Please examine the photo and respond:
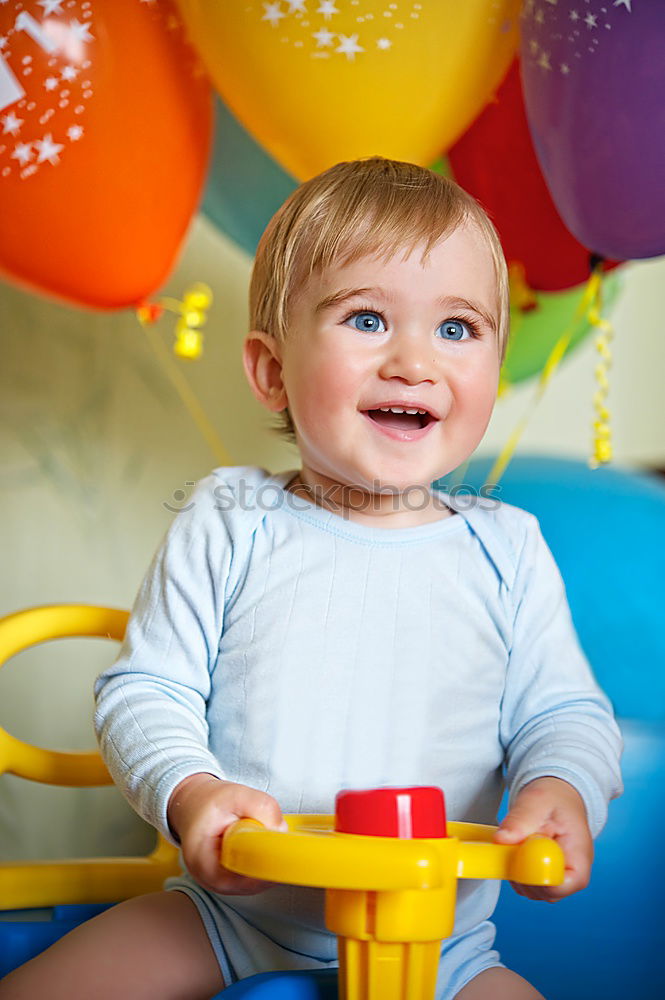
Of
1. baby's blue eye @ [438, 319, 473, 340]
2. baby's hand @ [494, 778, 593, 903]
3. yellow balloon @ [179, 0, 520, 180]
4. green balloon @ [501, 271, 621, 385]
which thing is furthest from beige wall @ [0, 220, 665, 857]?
baby's hand @ [494, 778, 593, 903]

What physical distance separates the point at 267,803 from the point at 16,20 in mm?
671

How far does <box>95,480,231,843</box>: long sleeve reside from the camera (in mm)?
691

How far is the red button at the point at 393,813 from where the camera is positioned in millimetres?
514

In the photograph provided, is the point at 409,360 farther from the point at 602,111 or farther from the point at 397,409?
the point at 602,111

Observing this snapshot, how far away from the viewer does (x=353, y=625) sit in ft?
2.58

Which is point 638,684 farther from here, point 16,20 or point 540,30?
point 16,20

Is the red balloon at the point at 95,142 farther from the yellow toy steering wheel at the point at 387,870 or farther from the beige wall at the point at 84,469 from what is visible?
the yellow toy steering wheel at the point at 387,870

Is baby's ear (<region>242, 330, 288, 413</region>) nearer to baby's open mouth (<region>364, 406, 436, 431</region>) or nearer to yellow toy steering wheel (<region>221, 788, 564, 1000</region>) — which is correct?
baby's open mouth (<region>364, 406, 436, 431</region>)

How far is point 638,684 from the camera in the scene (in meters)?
1.06

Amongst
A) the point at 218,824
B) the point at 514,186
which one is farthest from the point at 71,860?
the point at 514,186

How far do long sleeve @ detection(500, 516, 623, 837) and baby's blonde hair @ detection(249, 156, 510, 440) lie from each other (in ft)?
0.62

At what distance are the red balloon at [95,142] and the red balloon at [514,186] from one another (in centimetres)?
28

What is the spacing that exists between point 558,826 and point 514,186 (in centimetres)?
67

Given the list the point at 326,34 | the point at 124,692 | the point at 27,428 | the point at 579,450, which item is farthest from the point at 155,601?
the point at 579,450
